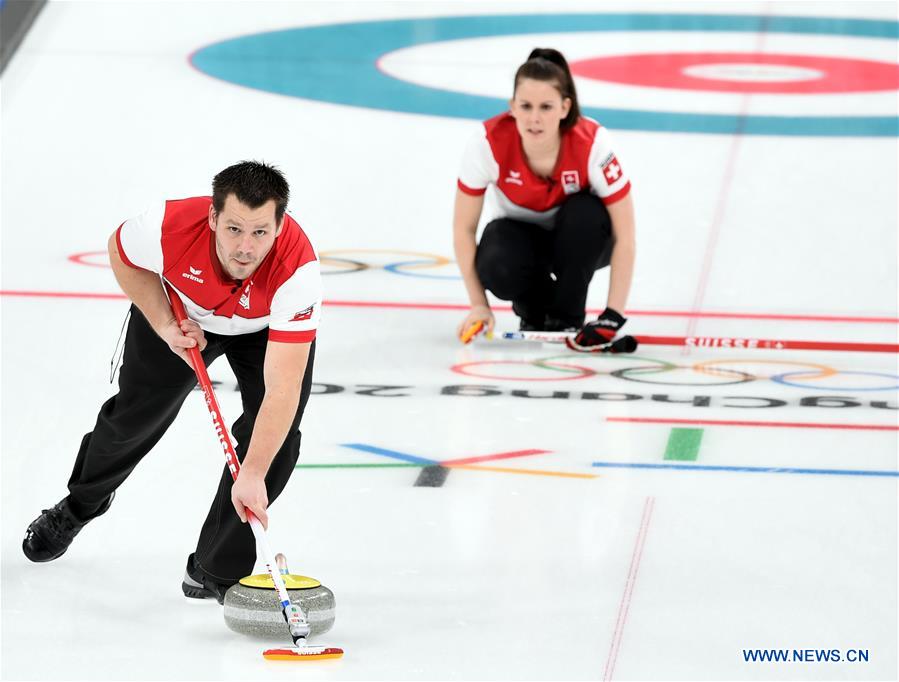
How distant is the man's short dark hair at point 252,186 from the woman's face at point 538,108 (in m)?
1.98

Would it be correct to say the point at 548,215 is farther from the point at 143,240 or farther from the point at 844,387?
the point at 143,240

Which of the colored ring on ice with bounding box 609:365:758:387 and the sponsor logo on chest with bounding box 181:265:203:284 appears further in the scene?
the colored ring on ice with bounding box 609:365:758:387

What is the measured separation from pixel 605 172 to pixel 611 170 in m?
0.02

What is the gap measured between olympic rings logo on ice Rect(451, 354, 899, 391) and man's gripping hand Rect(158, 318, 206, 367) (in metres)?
1.81

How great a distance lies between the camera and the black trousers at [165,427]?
121 inches

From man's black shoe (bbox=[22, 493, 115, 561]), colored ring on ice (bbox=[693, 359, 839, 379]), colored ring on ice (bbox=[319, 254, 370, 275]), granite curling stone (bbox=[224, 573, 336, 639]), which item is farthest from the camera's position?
colored ring on ice (bbox=[319, 254, 370, 275])

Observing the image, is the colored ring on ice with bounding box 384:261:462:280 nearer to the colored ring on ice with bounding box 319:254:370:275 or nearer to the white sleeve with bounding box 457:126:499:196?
the colored ring on ice with bounding box 319:254:370:275

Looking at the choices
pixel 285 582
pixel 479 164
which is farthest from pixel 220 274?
pixel 479 164

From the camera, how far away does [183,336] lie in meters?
3.03

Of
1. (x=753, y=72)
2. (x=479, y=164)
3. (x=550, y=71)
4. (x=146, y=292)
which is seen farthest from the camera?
(x=753, y=72)

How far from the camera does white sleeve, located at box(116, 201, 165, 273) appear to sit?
303 centimetres

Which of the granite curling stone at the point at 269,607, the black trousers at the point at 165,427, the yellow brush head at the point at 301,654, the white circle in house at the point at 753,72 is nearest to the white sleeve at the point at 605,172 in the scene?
the black trousers at the point at 165,427

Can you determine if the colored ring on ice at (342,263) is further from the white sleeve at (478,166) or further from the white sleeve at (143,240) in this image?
the white sleeve at (143,240)

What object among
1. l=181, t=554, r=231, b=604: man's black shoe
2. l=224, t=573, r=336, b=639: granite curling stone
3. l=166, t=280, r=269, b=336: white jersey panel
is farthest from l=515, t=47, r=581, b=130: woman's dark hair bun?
l=224, t=573, r=336, b=639: granite curling stone
